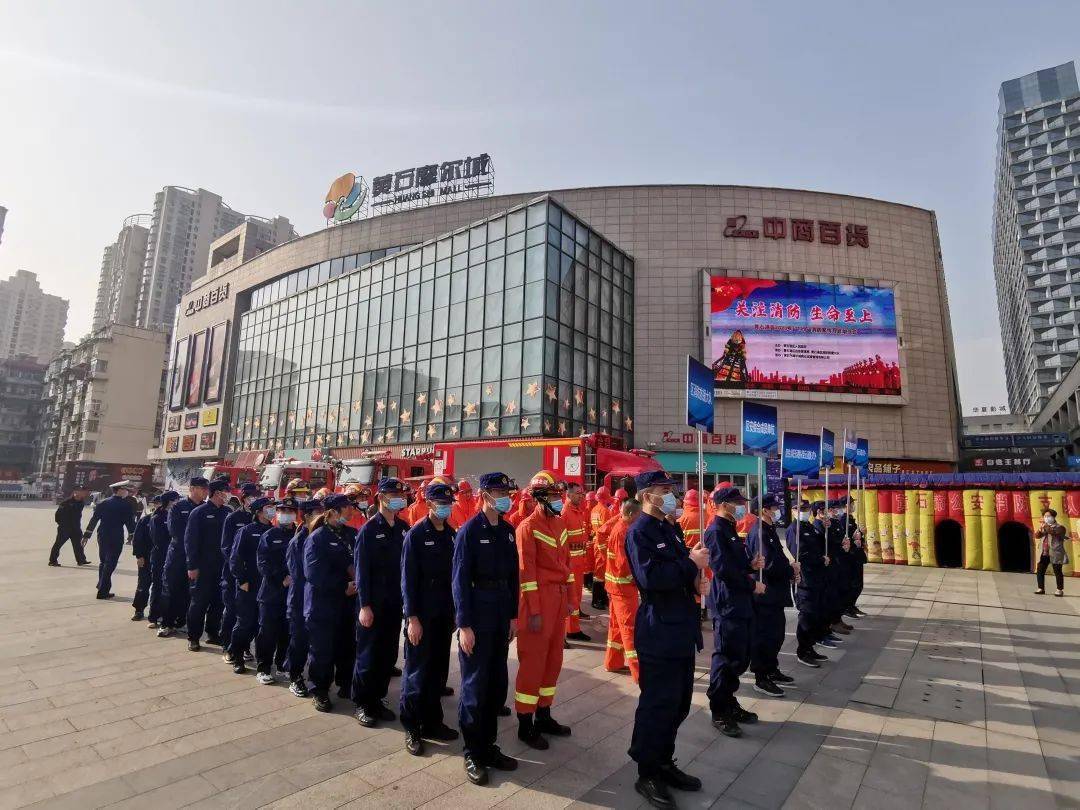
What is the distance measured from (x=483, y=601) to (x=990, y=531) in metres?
19.8

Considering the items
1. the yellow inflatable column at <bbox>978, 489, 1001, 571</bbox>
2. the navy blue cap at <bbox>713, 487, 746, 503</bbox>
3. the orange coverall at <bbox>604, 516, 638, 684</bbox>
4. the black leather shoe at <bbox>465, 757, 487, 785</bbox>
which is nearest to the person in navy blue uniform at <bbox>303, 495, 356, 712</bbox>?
the black leather shoe at <bbox>465, 757, 487, 785</bbox>

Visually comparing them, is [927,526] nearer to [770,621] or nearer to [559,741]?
[770,621]

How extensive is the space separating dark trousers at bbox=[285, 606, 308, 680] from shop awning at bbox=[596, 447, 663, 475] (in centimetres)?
1149

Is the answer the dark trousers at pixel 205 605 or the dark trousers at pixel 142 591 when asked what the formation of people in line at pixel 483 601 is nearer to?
the dark trousers at pixel 205 605

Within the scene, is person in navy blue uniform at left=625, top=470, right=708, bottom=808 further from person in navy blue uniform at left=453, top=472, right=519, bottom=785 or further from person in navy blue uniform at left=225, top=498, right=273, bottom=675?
person in navy blue uniform at left=225, top=498, right=273, bottom=675

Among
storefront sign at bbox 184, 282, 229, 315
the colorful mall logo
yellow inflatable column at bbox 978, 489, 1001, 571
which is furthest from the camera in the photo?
storefront sign at bbox 184, 282, 229, 315

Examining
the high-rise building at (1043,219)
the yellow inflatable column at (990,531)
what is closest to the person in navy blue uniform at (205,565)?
the yellow inflatable column at (990,531)

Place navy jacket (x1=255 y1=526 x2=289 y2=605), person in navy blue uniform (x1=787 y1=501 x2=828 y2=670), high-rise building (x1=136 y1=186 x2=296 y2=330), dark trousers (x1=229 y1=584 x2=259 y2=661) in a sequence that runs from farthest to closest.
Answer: high-rise building (x1=136 y1=186 x2=296 y2=330) → person in navy blue uniform (x1=787 y1=501 x2=828 y2=670) → dark trousers (x1=229 y1=584 x2=259 y2=661) → navy jacket (x1=255 y1=526 x2=289 y2=605)

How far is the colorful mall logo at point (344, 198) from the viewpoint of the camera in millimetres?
44406

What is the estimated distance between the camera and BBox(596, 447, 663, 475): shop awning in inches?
667

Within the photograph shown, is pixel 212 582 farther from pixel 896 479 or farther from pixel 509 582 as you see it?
pixel 896 479

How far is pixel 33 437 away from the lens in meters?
92.5

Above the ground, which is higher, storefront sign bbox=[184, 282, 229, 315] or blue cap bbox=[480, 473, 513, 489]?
storefront sign bbox=[184, 282, 229, 315]

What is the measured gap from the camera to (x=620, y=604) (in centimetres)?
648
